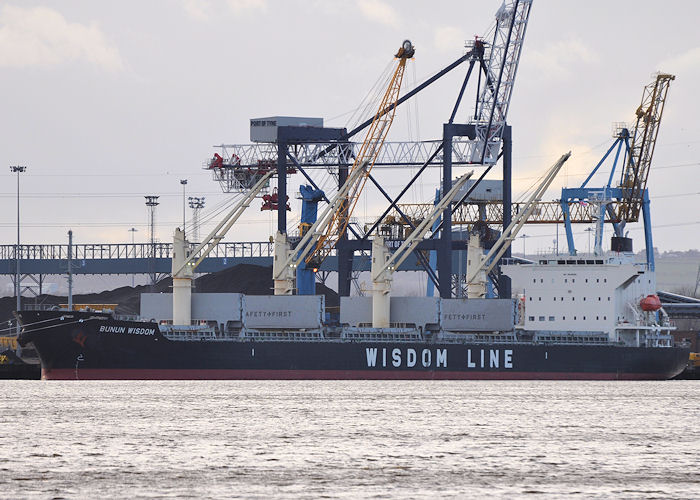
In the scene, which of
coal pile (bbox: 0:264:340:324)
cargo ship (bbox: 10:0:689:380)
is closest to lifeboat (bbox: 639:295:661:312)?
cargo ship (bbox: 10:0:689:380)

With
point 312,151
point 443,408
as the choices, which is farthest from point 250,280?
point 443,408

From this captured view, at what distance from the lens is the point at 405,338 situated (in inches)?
3351

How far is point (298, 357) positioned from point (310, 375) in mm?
1399

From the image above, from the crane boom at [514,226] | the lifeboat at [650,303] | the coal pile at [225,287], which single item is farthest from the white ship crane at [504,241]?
the coal pile at [225,287]

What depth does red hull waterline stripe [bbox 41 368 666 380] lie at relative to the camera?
264 ft

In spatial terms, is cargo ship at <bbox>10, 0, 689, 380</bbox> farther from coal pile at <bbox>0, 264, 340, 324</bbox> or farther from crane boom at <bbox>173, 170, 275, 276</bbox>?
coal pile at <bbox>0, 264, 340, 324</bbox>

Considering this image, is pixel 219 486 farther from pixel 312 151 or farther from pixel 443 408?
pixel 312 151

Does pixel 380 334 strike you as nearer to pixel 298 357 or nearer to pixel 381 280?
pixel 381 280

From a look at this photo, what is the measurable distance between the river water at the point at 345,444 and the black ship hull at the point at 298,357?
260 inches

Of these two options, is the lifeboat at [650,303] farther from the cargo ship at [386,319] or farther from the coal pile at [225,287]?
the coal pile at [225,287]

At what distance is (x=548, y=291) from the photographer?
3410 inches

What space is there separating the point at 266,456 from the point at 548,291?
50.2 meters

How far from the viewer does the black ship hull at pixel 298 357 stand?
259 feet

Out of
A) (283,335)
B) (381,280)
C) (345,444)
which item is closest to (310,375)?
(283,335)
